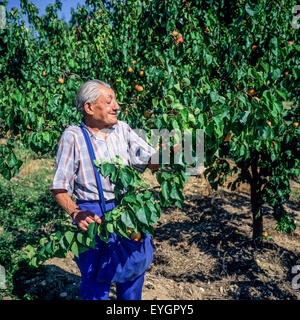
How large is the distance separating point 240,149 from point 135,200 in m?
0.99

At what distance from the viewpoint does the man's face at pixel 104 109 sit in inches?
65.1

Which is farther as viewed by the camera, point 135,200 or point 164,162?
point 164,162

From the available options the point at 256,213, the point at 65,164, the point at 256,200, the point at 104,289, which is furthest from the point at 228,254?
the point at 65,164

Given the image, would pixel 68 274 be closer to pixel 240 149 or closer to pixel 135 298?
Answer: pixel 135 298

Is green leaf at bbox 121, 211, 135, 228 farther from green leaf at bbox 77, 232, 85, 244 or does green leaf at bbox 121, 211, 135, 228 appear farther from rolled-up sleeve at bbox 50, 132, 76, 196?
rolled-up sleeve at bbox 50, 132, 76, 196

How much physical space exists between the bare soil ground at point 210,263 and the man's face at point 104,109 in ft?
6.01

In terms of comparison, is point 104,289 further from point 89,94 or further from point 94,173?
point 89,94

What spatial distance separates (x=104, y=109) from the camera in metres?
1.65

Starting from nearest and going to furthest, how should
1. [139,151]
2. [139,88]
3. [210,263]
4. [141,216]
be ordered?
[141,216] → [139,151] → [139,88] → [210,263]

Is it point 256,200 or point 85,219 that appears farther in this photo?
point 256,200

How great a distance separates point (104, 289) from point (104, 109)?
1.05 metres

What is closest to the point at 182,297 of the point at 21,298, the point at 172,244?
the point at 172,244

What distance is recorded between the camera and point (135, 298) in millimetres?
1893

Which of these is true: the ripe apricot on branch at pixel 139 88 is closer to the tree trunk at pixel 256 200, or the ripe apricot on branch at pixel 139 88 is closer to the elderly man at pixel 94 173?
the elderly man at pixel 94 173
